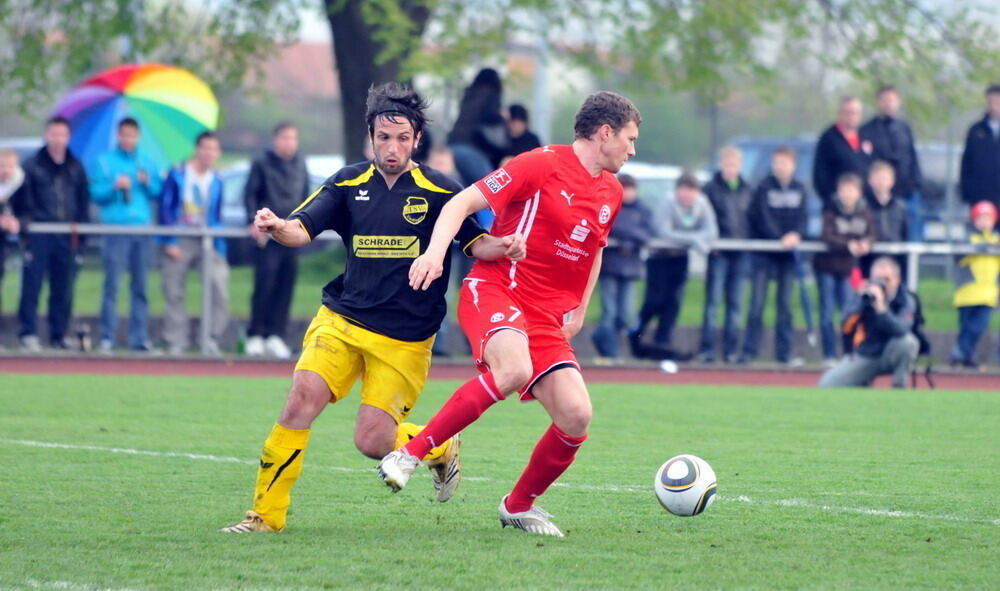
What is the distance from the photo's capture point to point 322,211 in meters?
6.29

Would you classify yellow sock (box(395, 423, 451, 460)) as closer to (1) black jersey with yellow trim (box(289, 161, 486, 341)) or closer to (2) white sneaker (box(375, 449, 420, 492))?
(1) black jersey with yellow trim (box(289, 161, 486, 341))

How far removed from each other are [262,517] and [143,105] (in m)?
9.75

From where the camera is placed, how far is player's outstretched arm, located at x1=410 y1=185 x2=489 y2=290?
19.0ft

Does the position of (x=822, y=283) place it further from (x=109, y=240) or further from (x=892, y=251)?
(x=109, y=240)

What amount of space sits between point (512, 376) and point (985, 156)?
10.2 metres

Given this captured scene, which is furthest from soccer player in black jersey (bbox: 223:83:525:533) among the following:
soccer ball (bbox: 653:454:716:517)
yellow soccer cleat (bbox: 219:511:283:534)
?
soccer ball (bbox: 653:454:716:517)

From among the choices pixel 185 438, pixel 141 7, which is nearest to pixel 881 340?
pixel 185 438

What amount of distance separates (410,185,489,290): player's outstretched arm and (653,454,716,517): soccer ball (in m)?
1.30

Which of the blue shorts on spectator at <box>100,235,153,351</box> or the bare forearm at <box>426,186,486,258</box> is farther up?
the bare forearm at <box>426,186,486,258</box>

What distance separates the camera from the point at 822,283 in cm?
1423

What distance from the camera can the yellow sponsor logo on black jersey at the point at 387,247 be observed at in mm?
6324

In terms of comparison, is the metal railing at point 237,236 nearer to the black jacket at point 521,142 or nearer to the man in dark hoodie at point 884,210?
the man in dark hoodie at point 884,210

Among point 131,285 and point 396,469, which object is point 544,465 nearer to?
point 396,469

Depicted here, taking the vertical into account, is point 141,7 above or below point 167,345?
above
